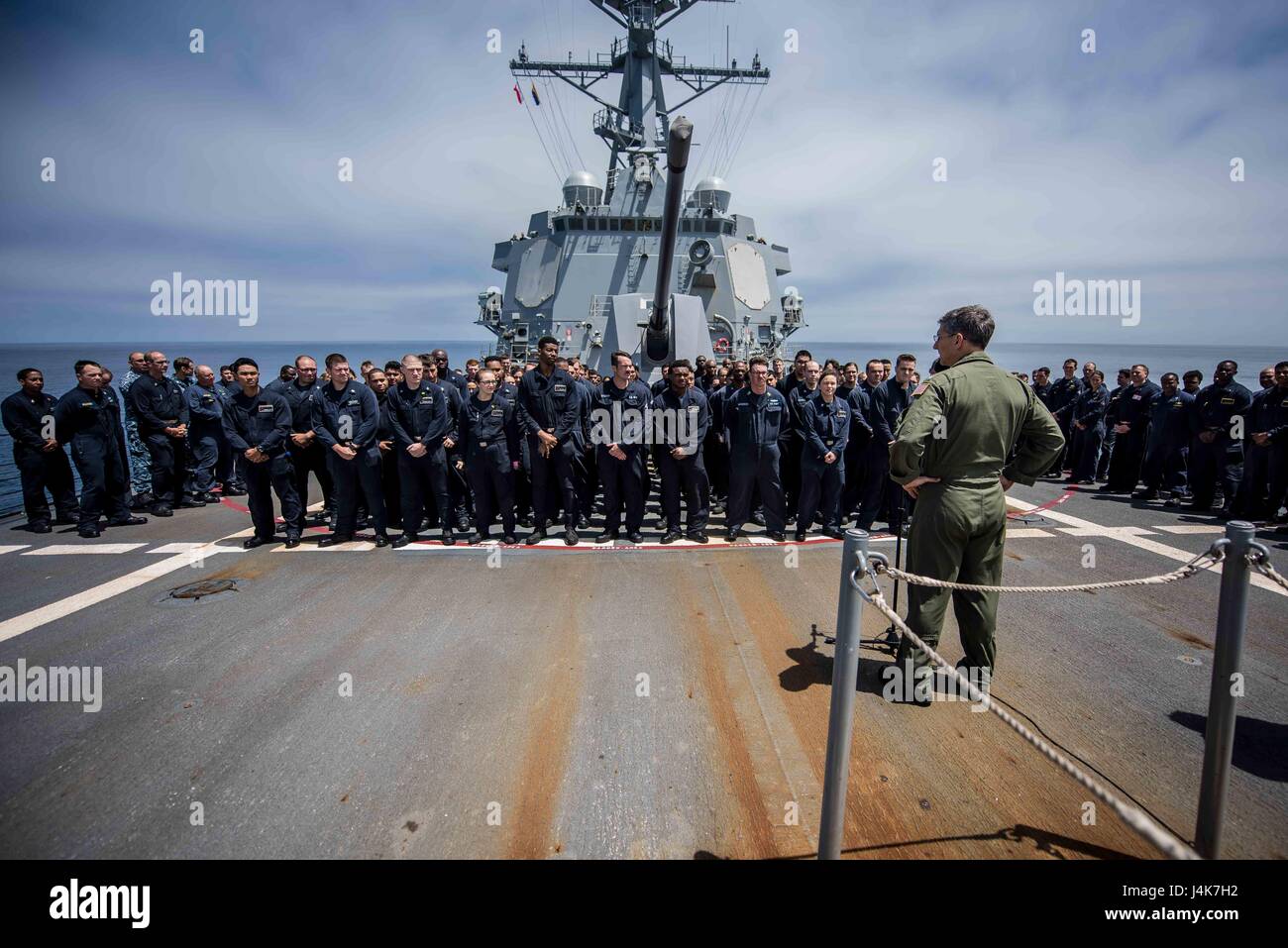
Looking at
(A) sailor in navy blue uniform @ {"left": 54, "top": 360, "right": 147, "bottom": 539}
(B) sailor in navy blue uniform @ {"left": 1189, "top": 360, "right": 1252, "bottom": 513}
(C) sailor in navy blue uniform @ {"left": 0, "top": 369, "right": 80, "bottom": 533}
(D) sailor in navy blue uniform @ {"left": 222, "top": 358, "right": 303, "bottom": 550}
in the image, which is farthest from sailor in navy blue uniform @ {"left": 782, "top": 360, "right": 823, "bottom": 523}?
(C) sailor in navy blue uniform @ {"left": 0, "top": 369, "right": 80, "bottom": 533}

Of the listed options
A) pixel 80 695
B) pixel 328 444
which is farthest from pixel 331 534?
pixel 80 695

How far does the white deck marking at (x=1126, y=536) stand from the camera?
4785 mm

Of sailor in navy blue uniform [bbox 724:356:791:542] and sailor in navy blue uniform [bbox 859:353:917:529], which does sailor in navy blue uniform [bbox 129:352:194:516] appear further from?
sailor in navy blue uniform [bbox 859:353:917:529]

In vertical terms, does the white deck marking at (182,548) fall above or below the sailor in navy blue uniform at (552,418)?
below

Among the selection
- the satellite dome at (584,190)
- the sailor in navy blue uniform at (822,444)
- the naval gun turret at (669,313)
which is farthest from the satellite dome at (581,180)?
the sailor in navy blue uniform at (822,444)

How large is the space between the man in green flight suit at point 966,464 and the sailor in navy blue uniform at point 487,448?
156 inches

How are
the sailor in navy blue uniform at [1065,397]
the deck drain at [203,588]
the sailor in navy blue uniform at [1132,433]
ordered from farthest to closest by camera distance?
1. the sailor in navy blue uniform at [1065,397]
2. the sailor in navy blue uniform at [1132,433]
3. the deck drain at [203,588]

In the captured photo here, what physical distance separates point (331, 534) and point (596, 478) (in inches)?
117

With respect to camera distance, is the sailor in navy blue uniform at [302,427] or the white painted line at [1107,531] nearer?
the sailor in navy blue uniform at [302,427]

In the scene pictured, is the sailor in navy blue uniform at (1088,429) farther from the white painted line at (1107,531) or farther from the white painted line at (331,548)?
the white painted line at (331,548)

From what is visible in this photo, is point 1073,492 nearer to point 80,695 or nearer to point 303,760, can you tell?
point 303,760

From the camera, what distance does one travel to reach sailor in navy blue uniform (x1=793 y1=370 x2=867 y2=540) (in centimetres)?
572

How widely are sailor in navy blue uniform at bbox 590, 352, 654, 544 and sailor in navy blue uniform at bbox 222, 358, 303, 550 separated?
10.2ft

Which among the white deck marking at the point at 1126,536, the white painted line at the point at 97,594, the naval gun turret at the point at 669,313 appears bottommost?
the white painted line at the point at 97,594
